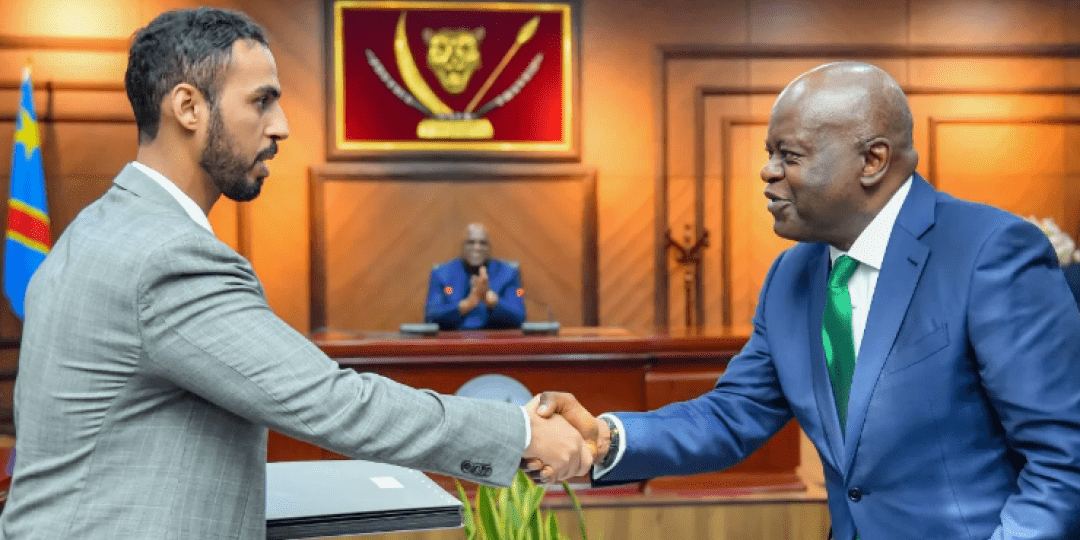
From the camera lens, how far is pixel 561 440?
1.74 meters

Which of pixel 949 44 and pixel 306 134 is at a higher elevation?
pixel 949 44

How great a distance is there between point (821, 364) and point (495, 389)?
7.47ft

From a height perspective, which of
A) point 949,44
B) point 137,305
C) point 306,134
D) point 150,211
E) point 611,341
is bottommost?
point 611,341

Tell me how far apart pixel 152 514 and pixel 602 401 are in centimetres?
321

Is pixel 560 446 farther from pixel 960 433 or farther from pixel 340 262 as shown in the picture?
pixel 340 262

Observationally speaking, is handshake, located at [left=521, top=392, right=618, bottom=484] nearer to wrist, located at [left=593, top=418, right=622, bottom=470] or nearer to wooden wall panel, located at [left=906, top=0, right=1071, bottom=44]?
wrist, located at [left=593, top=418, right=622, bottom=470]

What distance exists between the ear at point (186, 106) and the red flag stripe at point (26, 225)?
5.39 metres

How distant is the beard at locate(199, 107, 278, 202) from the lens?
1457 mm

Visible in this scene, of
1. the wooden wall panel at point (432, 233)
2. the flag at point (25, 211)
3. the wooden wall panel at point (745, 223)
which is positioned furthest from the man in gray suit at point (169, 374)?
the wooden wall panel at point (745, 223)

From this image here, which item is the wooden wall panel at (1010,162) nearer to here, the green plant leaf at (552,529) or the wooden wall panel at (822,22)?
the wooden wall panel at (822,22)

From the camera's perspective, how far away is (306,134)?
674cm

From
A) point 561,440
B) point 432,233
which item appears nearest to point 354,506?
point 561,440

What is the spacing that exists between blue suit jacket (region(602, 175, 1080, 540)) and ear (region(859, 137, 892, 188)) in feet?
0.23

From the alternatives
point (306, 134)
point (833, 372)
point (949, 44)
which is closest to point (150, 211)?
point (833, 372)
